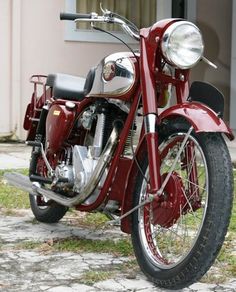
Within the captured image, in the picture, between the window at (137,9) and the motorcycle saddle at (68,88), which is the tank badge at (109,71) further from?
the window at (137,9)

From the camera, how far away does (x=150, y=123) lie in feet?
11.0

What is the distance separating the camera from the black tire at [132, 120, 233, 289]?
3076 mm

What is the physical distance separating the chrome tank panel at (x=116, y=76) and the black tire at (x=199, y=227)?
389 mm

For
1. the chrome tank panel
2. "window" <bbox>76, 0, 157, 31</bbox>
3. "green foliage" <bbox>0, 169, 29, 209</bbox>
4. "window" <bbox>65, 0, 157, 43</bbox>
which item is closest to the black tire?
the chrome tank panel

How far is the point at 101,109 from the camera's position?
395cm

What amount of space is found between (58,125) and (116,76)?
0.77 metres

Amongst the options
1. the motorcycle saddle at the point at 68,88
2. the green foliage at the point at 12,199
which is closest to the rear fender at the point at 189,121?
the motorcycle saddle at the point at 68,88

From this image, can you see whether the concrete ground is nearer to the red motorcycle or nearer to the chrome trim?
the red motorcycle

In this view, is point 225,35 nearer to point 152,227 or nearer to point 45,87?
point 45,87

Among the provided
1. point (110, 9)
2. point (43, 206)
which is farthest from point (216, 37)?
point (43, 206)

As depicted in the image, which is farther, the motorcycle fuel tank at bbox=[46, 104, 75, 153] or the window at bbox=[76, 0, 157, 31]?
the window at bbox=[76, 0, 157, 31]

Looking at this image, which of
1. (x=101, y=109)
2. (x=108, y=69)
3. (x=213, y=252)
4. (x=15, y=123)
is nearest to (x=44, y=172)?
(x=101, y=109)

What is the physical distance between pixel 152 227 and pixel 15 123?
20.2 feet

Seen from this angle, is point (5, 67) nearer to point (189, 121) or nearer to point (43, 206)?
point (43, 206)
